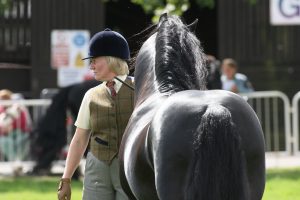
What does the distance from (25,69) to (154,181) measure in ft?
37.6

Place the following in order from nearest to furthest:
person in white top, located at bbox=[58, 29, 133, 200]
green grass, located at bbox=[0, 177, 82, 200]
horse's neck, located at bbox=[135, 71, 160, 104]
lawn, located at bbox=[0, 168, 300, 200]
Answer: horse's neck, located at bbox=[135, 71, 160, 104] < person in white top, located at bbox=[58, 29, 133, 200] < lawn, located at bbox=[0, 168, 300, 200] < green grass, located at bbox=[0, 177, 82, 200]

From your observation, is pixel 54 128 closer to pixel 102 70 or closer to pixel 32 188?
pixel 32 188

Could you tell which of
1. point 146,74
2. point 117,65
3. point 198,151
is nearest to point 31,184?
point 117,65

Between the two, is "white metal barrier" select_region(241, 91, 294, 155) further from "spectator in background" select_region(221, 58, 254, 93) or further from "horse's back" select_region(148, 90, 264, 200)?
"horse's back" select_region(148, 90, 264, 200)

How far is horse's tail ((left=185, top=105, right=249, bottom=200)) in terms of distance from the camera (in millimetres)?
4438

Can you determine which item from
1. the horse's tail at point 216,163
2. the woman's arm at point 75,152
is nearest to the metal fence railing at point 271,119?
the woman's arm at point 75,152

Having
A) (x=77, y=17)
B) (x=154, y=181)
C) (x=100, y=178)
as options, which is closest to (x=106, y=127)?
(x=100, y=178)

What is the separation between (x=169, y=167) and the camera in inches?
179

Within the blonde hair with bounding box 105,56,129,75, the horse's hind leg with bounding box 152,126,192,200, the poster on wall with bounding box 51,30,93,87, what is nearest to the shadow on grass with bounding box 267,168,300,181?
the poster on wall with bounding box 51,30,93,87

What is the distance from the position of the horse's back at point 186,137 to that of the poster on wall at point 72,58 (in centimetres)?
931

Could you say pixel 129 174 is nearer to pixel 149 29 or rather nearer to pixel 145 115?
pixel 145 115

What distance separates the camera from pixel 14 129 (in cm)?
1281

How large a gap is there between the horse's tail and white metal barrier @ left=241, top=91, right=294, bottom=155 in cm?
902

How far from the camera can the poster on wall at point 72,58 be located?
14031mm
